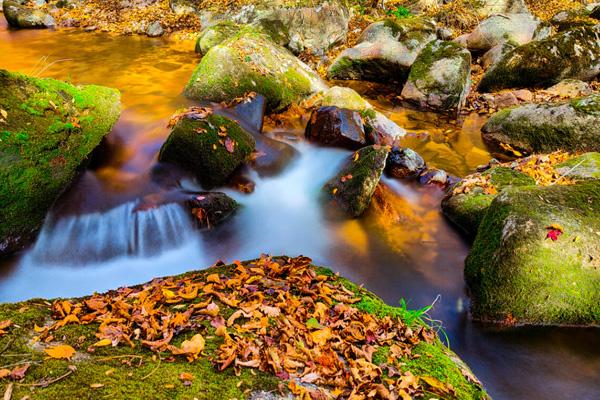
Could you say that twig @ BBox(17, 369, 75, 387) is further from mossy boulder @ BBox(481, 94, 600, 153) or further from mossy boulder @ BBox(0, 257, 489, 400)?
mossy boulder @ BBox(481, 94, 600, 153)

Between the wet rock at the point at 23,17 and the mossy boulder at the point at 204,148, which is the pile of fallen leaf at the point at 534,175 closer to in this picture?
the mossy boulder at the point at 204,148

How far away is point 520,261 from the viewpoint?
4.20m

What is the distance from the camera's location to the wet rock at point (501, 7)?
1529 centimetres

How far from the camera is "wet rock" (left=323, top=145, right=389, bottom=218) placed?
19.7ft

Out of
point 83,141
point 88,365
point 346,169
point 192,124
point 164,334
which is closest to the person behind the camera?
point 88,365

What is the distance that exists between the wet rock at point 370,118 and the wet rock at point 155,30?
9.24 m

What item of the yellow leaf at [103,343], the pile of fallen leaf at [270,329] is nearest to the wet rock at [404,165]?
the pile of fallen leaf at [270,329]

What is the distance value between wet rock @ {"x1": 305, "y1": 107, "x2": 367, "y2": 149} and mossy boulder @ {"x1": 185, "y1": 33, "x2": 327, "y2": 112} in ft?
4.76

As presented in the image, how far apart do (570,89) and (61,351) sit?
1167 centimetres

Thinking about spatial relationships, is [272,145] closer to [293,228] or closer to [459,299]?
[293,228]

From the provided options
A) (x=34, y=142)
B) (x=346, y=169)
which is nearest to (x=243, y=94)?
(x=346, y=169)

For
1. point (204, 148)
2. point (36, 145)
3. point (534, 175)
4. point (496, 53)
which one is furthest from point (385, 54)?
point (36, 145)

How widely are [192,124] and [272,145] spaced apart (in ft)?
6.02

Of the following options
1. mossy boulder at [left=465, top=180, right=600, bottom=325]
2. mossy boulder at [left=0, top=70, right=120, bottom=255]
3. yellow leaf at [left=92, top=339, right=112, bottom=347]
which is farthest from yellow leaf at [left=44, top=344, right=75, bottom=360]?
mossy boulder at [left=465, top=180, right=600, bottom=325]
